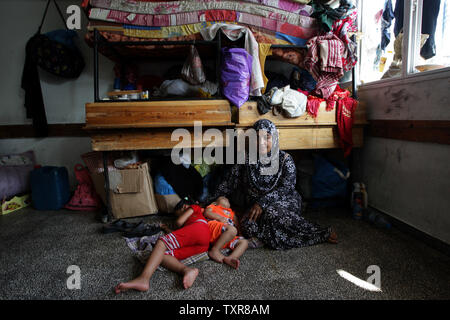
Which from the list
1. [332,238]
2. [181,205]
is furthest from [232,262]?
[181,205]

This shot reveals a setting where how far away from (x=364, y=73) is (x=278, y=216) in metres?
1.95

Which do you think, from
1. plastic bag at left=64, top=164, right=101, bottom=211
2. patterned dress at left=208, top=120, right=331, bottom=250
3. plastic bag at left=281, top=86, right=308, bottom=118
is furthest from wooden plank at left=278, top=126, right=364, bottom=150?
plastic bag at left=64, top=164, right=101, bottom=211

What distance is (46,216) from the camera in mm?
2736

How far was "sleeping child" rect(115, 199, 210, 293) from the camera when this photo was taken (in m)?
1.50

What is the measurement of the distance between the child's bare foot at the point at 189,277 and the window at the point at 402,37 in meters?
2.24

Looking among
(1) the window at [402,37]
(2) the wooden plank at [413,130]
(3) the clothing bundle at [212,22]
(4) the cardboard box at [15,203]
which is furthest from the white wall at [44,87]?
(2) the wooden plank at [413,130]

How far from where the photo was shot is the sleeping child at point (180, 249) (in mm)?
1501

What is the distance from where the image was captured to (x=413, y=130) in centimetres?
208

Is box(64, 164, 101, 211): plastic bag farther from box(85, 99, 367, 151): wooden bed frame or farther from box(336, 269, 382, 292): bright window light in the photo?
box(336, 269, 382, 292): bright window light

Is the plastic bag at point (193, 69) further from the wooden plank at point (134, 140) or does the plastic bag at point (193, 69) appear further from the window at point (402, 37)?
the window at point (402, 37)

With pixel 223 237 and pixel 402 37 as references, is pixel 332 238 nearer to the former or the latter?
pixel 223 237

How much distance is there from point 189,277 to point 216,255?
301mm

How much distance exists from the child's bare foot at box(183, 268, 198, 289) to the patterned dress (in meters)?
0.65

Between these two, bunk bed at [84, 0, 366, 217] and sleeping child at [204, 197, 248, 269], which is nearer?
sleeping child at [204, 197, 248, 269]
